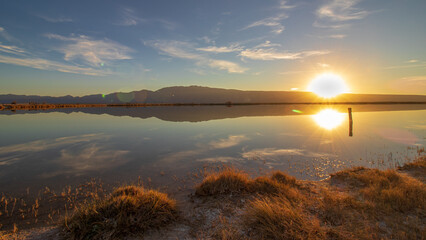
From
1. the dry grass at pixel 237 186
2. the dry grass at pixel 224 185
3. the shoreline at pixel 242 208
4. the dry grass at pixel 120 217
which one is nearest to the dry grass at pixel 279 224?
the shoreline at pixel 242 208

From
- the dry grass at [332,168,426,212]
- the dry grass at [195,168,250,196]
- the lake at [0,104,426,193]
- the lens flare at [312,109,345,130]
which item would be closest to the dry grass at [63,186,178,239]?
the dry grass at [195,168,250,196]

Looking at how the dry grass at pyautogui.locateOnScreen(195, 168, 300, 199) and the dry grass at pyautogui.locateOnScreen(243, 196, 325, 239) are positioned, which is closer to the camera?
the dry grass at pyautogui.locateOnScreen(243, 196, 325, 239)

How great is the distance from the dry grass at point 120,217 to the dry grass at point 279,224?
2.22 m

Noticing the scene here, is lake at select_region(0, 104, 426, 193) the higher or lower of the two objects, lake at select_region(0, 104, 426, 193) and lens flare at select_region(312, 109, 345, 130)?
the lower

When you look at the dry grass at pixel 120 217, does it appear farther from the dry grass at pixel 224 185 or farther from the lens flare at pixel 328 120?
the lens flare at pixel 328 120

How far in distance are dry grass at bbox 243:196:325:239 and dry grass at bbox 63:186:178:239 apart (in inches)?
87.3

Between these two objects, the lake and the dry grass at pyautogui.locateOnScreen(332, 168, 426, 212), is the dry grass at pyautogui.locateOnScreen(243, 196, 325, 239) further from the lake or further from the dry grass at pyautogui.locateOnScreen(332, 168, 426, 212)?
the lake

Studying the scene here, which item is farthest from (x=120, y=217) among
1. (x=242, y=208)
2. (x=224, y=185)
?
(x=224, y=185)

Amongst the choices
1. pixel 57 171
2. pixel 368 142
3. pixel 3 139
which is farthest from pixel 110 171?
pixel 368 142

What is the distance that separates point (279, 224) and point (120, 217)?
3844mm

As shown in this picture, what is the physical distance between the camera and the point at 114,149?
554 inches

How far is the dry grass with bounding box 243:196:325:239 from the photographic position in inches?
168

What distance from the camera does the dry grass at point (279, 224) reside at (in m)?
4.28

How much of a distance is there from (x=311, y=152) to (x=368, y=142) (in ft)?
22.8
